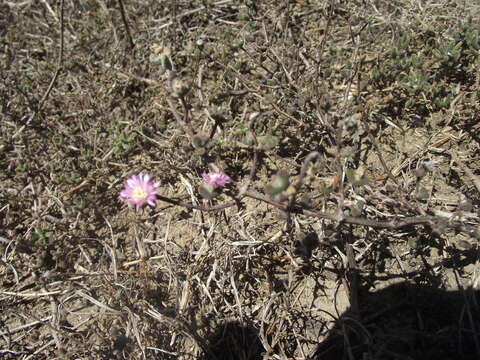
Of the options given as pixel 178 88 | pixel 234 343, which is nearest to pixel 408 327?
pixel 234 343

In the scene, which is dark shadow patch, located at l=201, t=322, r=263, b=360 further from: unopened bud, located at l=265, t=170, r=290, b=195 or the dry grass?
unopened bud, located at l=265, t=170, r=290, b=195

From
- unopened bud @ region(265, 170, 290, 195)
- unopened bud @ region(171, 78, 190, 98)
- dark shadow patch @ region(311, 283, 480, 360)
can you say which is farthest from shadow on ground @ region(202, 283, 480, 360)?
unopened bud @ region(171, 78, 190, 98)

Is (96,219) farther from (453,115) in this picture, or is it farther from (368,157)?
(453,115)

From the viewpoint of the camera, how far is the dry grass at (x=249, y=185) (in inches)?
85.0

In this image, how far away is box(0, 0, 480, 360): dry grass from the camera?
2158 millimetres

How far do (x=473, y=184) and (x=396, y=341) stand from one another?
1.02m

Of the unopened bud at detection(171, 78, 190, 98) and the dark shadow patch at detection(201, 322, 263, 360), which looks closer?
the unopened bud at detection(171, 78, 190, 98)

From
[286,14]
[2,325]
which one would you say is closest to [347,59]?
[286,14]

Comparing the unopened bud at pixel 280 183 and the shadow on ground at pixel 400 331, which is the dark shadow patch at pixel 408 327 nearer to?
the shadow on ground at pixel 400 331

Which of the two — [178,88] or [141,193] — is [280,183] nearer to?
[178,88]

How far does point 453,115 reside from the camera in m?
2.60

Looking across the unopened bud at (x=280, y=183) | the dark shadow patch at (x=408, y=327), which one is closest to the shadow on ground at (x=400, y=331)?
the dark shadow patch at (x=408, y=327)

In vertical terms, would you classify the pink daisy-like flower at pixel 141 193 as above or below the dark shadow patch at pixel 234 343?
above

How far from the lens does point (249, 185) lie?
1982mm
